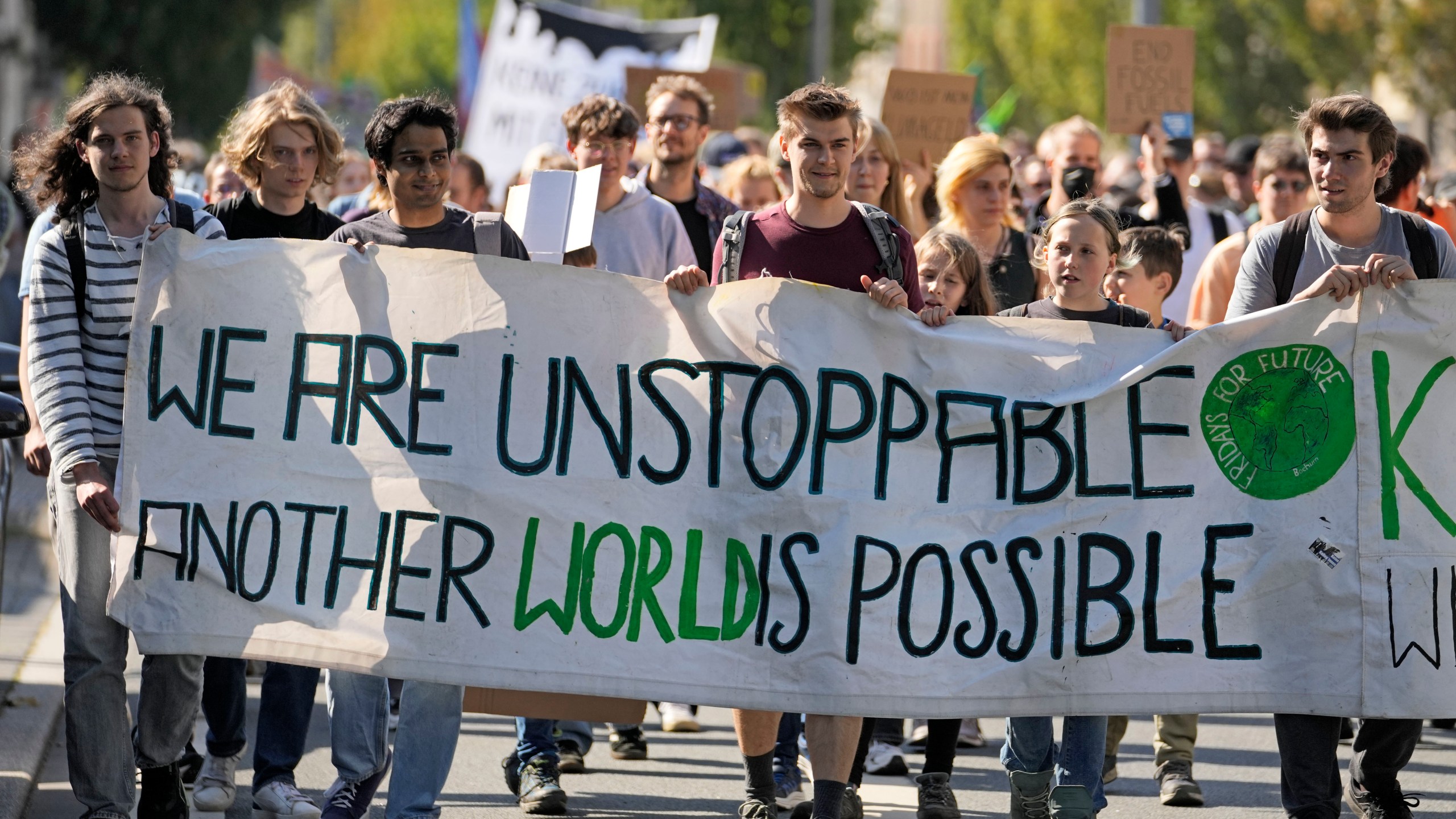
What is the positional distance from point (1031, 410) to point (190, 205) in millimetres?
2288

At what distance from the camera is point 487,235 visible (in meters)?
5.00

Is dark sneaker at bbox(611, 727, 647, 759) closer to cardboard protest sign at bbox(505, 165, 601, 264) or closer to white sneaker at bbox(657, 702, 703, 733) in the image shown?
white sneaker at bbox(657, 702, 703, 733)

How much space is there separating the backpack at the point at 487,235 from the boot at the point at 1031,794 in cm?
194

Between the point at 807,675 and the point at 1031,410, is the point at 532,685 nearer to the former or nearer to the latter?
the point at 807,675

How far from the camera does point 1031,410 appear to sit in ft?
15.7

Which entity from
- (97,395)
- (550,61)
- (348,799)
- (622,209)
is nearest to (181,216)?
(97,395)

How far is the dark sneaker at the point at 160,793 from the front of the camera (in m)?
4.90

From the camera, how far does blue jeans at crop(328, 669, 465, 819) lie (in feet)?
15.5

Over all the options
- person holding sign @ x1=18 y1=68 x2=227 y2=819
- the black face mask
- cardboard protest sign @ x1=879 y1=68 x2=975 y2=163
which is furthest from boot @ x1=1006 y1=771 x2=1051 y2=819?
cardboard protest sign @ x1=879 y1=68 x2=975 y2=163

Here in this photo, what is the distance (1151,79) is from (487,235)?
481cm

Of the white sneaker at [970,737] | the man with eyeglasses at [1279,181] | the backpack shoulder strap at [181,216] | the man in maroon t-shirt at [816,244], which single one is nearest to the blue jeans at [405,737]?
the man in maroon t-shirt at [816,244]

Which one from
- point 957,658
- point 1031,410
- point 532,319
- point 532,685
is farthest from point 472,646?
point 1031,410

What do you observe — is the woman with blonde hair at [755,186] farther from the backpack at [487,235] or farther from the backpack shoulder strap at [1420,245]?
the backpack shoulder strap at [1420,245]

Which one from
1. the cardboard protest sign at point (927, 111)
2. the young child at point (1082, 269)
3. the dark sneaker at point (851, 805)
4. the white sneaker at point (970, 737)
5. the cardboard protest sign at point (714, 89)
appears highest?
the cardboard protest sign at point (714, 89)
